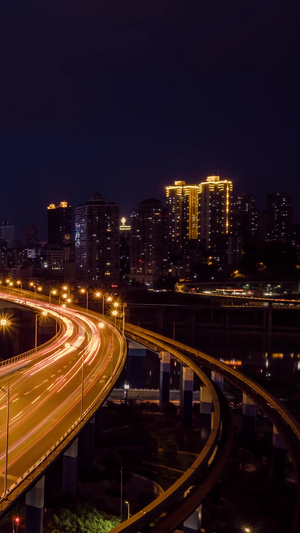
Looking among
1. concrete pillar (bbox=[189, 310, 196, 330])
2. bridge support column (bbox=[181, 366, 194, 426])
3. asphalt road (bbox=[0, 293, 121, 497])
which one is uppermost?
asphalt road (bbox=[0, 293, 121, 497])

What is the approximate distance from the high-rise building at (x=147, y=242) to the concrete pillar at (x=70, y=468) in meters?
145

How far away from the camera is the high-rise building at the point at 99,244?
546 feet

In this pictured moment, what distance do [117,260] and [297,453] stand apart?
149 metres

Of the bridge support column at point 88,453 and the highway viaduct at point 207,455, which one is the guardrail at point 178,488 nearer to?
the highway viaduct at point 207,455

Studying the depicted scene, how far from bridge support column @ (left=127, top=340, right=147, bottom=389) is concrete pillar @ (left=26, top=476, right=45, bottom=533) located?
3008 cm

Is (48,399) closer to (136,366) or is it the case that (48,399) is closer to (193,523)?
(193,523)

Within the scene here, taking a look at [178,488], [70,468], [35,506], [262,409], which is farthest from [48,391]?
[262,409]

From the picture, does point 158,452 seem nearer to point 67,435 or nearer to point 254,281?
point 67,435

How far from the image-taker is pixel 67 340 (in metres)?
43.1

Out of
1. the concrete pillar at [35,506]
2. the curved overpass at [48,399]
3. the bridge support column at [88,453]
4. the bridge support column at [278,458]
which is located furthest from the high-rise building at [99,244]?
the concrete pillar at [35,506]

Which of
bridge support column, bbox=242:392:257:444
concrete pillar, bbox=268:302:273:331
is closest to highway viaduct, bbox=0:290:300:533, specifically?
bridge support column, bbox=242:392:257:444

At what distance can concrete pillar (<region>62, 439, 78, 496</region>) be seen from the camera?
21.4m

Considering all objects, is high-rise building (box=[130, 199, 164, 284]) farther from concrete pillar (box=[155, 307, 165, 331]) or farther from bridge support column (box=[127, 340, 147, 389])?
bridge support column (box=[127, 340, 147, 389])

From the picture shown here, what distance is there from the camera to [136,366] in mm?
46344
